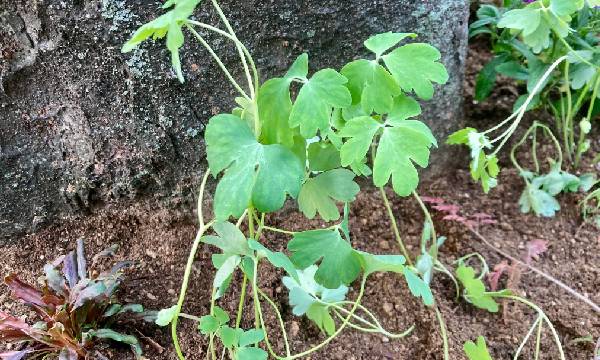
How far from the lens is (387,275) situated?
128 centimetres

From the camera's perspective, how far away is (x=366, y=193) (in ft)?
4.58

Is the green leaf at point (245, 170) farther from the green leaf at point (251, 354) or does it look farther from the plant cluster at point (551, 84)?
the plant cluster at point (551, 84)

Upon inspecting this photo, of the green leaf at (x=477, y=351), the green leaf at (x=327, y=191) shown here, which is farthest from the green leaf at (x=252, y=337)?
the green leaf at (x=477, y=351)

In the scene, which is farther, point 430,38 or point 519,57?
point 519,57

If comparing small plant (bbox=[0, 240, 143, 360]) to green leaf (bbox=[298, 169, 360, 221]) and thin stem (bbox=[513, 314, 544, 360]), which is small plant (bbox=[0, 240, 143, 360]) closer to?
green leaf (bbox=[298, 169, 360, 221])

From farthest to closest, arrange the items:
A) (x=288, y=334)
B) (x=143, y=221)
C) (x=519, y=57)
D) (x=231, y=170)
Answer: (x=519, y=57) → (x=143, y=221) → (x=288, y=334) → (x=231, y=170)

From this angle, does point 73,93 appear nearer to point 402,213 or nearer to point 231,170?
point 231,170

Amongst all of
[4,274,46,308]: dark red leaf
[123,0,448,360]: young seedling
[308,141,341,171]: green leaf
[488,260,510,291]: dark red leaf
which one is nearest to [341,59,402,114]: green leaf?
[123,0,448,360]: young seedling

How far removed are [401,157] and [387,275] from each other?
0.49 m

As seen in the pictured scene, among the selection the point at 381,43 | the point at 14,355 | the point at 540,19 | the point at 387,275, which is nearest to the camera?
A: the point at 381,43

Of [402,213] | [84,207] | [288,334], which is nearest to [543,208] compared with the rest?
[402,213]

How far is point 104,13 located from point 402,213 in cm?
76

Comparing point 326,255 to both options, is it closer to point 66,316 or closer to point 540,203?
point 66,316

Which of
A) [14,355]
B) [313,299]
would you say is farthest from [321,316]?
[14,355]
